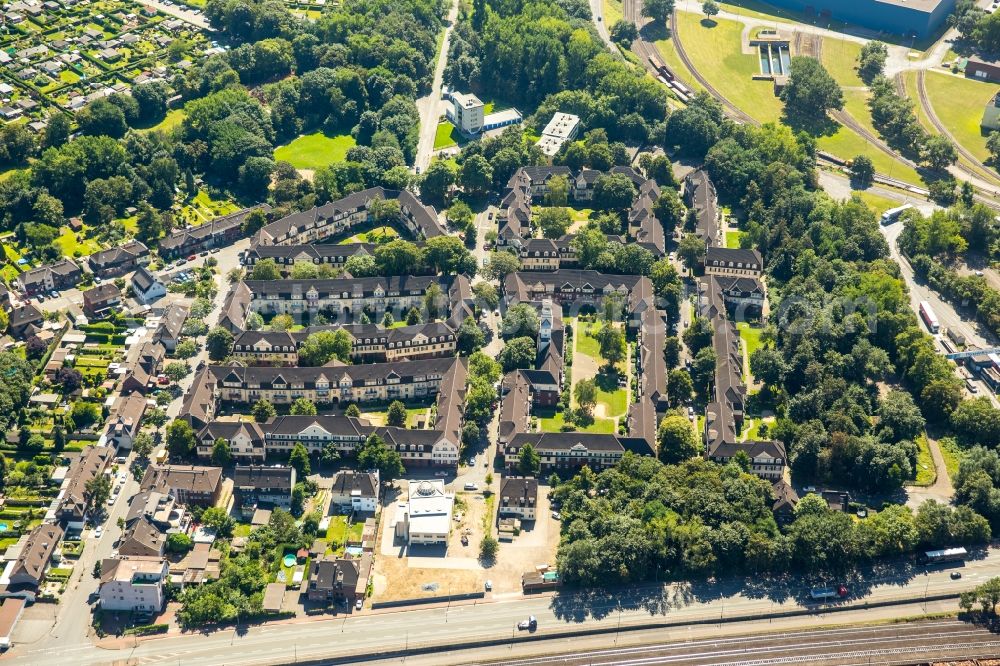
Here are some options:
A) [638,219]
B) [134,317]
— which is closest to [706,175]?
[638,219]

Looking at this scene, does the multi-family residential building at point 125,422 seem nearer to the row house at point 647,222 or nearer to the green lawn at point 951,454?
the row house at point 647,222

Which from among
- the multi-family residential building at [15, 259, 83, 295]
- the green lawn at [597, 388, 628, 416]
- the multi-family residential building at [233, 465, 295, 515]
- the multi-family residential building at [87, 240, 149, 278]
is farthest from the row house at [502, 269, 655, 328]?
the multi-family residential building at [15, 259, 83, 295]

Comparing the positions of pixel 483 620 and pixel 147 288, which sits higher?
pixel 483 620

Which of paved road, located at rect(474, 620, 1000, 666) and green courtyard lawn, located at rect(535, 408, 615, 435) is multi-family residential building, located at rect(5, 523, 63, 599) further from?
green courtyard lawn, located at rect(535, 408, 615, 435)

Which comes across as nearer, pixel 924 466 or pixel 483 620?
pixel 483 620

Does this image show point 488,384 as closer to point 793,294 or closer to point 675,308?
point 675,308

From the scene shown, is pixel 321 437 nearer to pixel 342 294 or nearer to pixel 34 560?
pixel 342 294

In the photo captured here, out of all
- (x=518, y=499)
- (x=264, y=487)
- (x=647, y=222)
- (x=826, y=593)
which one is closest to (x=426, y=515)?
(x=518, y=499)
